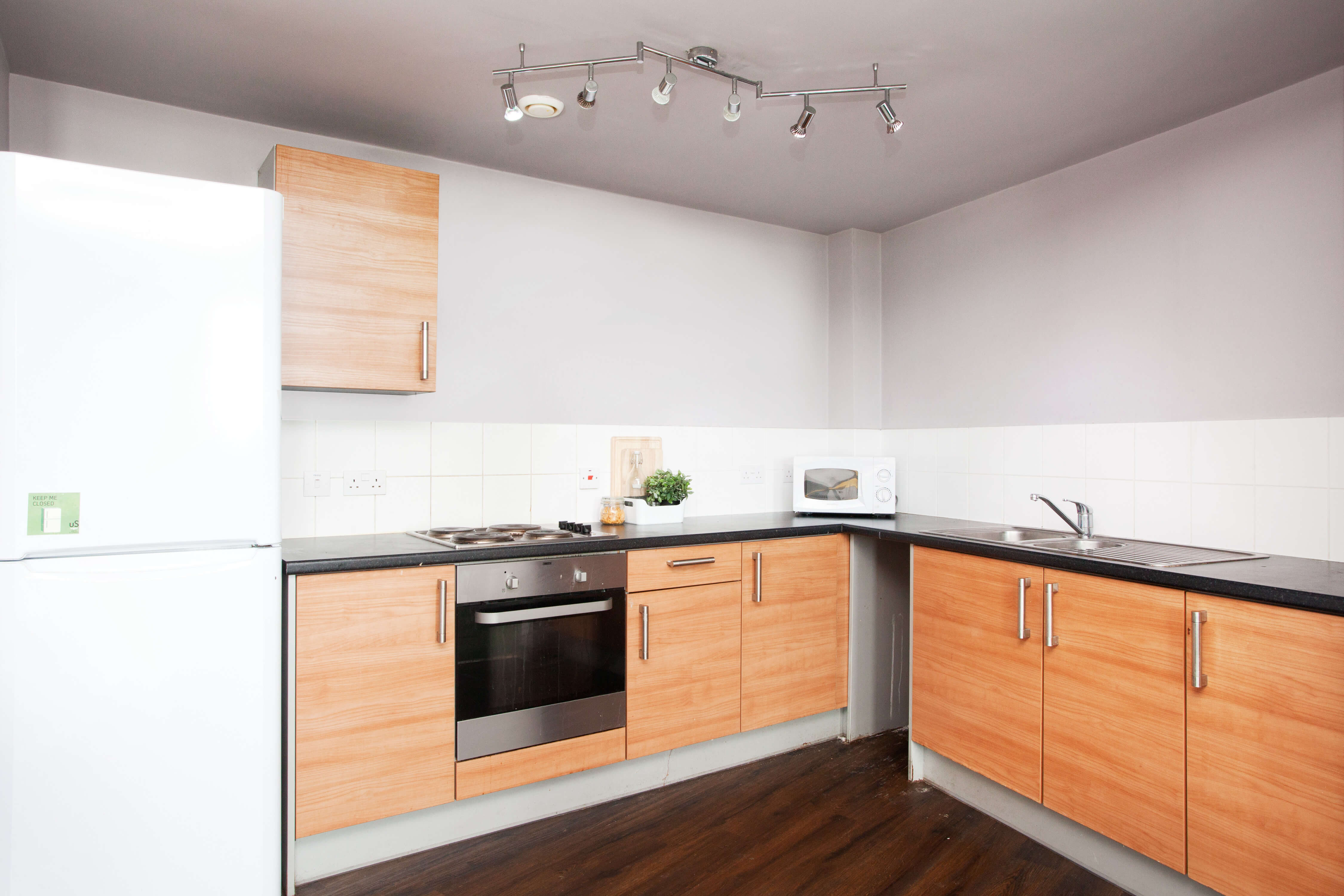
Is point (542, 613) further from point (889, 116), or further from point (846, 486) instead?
point (889, 116)

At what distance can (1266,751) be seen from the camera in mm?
1674

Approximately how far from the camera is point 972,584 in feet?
7.99

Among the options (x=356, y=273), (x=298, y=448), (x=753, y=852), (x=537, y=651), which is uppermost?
→ (x=356, y=273)

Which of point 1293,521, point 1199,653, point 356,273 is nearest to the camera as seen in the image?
point 1199,653

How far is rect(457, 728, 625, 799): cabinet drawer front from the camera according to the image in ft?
7.34

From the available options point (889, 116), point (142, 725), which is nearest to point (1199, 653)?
point (889, 116)

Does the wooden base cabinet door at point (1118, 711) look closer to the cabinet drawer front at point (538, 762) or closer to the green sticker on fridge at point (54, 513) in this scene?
the cabinet drawer front at point (538, 762)

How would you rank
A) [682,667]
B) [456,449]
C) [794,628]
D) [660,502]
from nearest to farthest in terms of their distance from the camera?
[682,667]
[456,449]
[794,628]
[660,502]

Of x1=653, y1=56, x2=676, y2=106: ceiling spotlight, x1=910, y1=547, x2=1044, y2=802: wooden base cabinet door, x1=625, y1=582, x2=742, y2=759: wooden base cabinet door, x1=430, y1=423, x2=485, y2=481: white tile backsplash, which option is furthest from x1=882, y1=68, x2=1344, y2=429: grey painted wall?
x1=430, y1=423, x2=485, y2=481: white tile backsplash

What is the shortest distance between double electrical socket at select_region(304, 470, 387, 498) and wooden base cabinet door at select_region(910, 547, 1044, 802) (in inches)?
75.6

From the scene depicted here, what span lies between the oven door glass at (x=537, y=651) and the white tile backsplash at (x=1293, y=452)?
2025 millimetres

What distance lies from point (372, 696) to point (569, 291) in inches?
67.3

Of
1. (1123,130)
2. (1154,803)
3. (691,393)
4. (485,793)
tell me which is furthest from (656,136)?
(1154,803)

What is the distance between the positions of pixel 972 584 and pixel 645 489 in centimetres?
130
